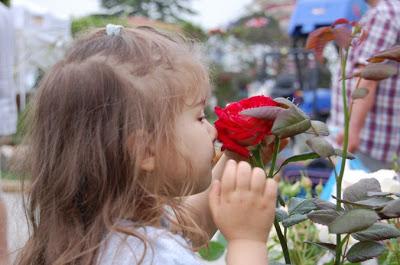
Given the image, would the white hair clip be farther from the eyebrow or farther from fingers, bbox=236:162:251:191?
fingers, bbox=236:162:251:191

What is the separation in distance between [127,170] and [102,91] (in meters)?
0.12

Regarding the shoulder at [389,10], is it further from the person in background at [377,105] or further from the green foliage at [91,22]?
the green foliage at [91,22]

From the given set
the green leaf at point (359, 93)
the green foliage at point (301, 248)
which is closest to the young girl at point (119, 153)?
the green leaf at point (359, 93)

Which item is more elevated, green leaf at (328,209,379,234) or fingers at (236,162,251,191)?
fingers at (236,162,251,191)

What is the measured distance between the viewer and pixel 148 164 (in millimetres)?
1044

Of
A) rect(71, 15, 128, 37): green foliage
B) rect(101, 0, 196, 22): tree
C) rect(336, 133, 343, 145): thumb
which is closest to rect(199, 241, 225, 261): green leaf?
rect(71, 15, 128, 37): green foliage

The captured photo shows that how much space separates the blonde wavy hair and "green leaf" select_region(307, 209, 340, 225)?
7.3 inches

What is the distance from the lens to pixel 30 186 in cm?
112

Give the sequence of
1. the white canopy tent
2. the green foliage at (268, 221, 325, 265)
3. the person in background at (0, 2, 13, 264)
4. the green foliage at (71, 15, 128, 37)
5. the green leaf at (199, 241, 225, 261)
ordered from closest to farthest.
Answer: the green foliage at (268, 221, 325, 265), the green leaf at (199, 241, 225, 261), the green foliage at (71, 15, 128, 37), the person in background at (0, 2, 13, 264), the white canopy tent

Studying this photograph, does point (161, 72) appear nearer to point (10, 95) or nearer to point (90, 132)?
point (90, 132)

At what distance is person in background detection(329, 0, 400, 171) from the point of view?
246 centimetres

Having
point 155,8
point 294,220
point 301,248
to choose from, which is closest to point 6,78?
point 301,248

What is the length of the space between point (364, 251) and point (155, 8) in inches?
771

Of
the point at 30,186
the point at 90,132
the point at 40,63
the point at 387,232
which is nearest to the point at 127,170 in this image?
the point at 90,132
